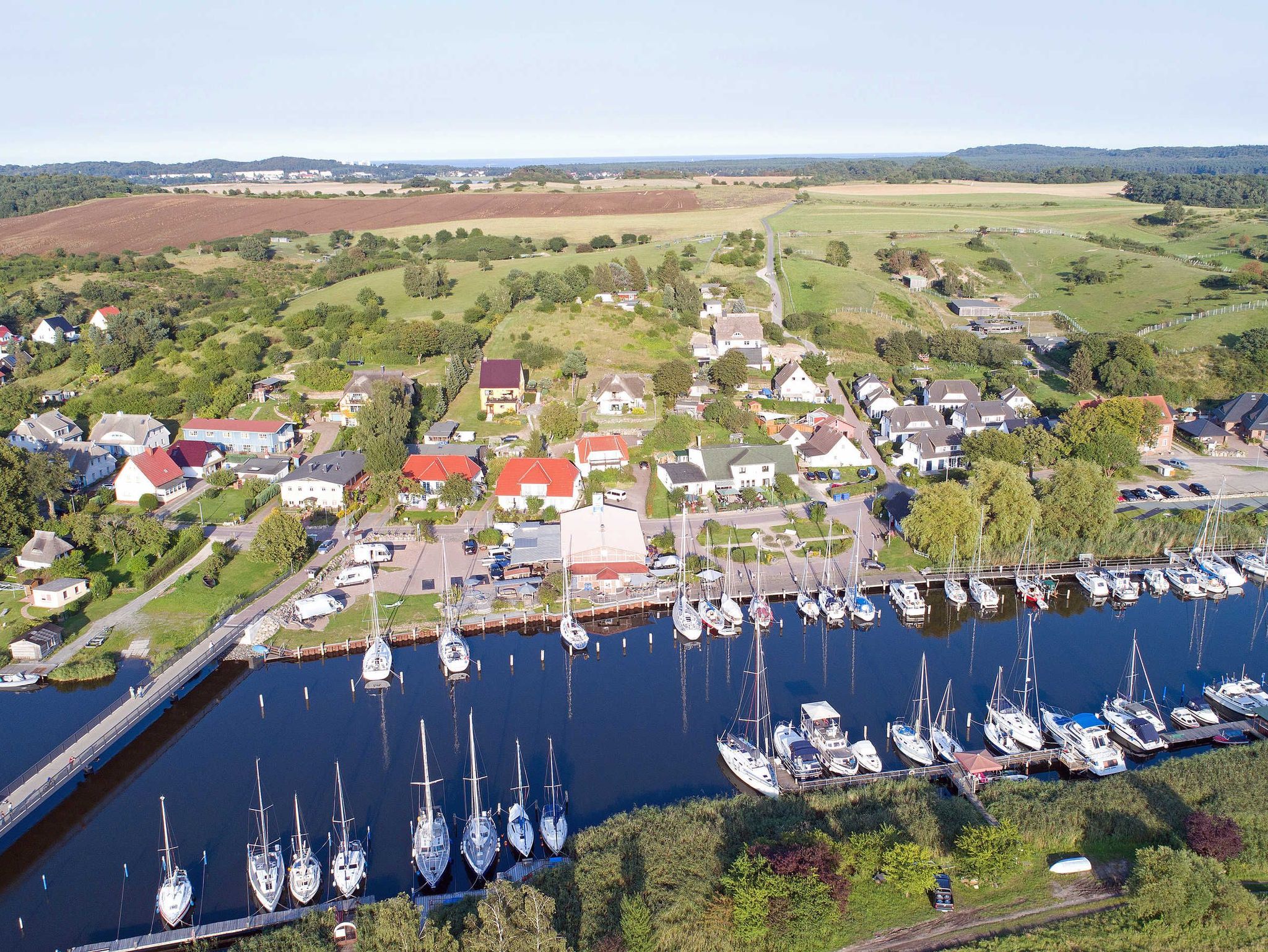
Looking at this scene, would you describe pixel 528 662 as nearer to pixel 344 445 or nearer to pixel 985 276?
pixel 344 445

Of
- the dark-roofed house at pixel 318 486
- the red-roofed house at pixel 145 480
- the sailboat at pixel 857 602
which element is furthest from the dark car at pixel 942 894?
the red-roofed house at pixel 145 480

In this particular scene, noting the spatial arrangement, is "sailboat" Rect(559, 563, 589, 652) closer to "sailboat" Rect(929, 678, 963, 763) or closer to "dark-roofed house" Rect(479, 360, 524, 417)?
"sailboat" Rect(929, 678, 963, 763)

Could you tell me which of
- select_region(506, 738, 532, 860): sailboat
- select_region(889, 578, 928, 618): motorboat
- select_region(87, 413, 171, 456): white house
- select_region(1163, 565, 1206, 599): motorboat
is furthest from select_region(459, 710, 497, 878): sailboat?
select_region(87, 413, 171, 456): white house

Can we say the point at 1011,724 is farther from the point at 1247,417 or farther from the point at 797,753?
the point at 1247,417

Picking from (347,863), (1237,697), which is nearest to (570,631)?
(347,863)

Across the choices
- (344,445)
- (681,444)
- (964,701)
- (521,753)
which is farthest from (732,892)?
(344,445)

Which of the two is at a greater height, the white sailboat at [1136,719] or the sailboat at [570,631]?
the sailboat at [570,631]

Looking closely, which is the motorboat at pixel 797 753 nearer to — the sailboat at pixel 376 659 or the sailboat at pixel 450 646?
the sailboat at pixel 450 646
